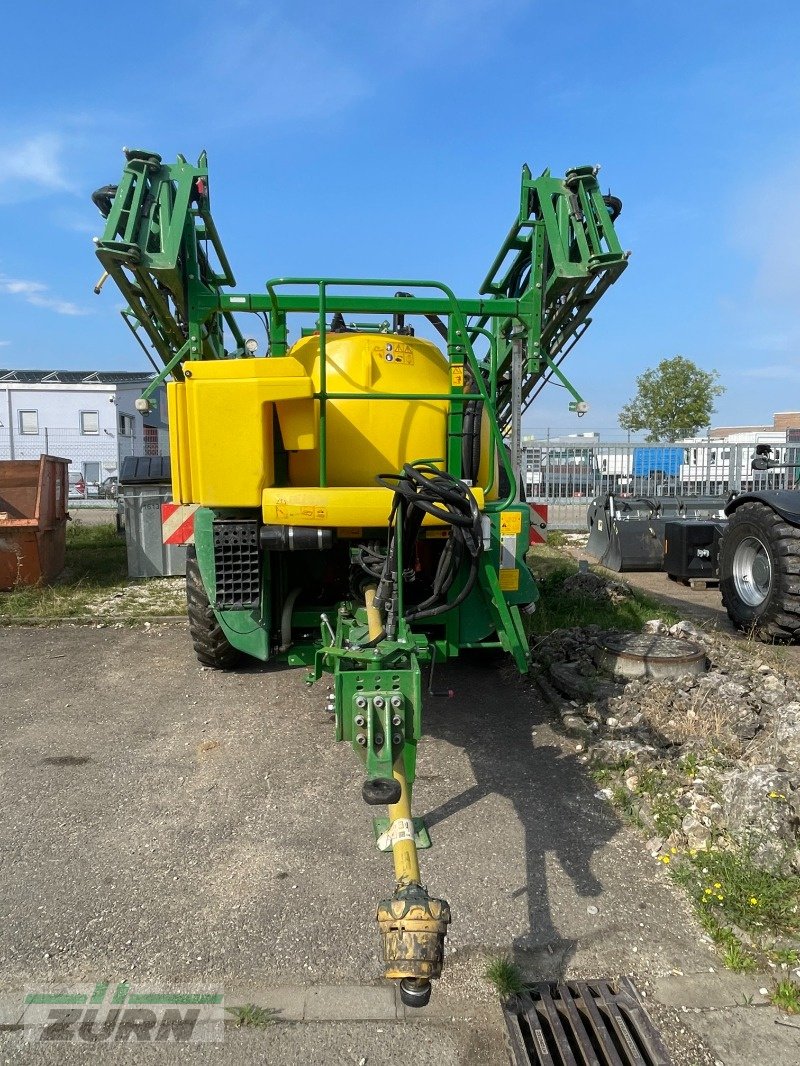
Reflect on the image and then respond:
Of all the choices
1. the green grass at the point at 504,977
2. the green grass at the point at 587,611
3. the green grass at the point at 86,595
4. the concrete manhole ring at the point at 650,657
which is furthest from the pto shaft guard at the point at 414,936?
the green grass at the point at 86,595

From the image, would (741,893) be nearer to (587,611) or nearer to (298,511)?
(298,511)

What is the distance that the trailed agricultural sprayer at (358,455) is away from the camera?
10.2 ft

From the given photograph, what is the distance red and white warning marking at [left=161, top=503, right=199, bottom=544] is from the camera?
181 inches

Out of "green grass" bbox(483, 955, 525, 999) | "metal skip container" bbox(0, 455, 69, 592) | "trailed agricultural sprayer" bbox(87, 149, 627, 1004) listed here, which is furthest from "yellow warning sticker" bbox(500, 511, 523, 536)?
"metal skip container" bbox(0, 455, 69, 592)

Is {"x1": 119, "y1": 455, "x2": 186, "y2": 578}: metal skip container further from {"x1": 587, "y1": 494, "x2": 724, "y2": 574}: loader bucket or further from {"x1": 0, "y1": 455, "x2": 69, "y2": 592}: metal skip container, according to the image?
{"x1": 587, "y1": 494, "x2": 724, "y2": 574}: loader bucket

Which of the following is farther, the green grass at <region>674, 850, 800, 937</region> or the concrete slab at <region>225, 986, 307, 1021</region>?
the green grass at <region>674, 850, 800, 937</region>

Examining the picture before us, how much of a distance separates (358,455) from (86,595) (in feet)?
17.2

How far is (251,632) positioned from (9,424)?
28659 millimetres

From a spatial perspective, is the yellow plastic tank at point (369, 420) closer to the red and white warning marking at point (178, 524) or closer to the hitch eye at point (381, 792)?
the red and white warning marking at point (178, 524)

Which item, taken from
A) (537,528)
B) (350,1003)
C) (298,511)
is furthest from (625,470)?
(350,1003)

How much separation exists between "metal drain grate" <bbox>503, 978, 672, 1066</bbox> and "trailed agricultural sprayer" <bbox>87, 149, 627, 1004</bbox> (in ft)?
2.15

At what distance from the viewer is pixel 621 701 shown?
4.29 meters

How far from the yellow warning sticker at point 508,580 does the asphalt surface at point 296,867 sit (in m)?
0.93

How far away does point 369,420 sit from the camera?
13.1ft
